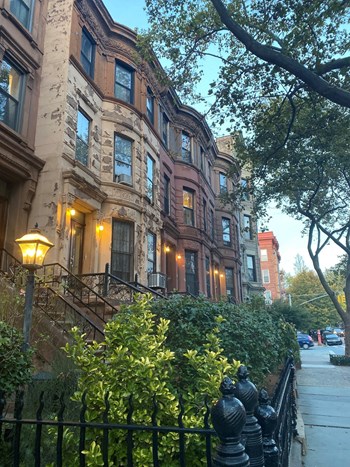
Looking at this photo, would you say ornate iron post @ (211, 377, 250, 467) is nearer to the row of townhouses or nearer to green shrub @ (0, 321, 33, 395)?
green shrub @ (0, 321, 33, 395)

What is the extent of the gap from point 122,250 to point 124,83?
7.63 m

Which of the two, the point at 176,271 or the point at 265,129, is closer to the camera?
the point at 265,129

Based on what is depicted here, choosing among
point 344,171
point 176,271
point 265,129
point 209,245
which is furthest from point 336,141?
point 209,245

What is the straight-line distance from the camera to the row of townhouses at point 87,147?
10.6 meters

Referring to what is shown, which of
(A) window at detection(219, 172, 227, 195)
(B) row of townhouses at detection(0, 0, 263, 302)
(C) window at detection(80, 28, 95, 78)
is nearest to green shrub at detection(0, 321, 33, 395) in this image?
(B) row of townhouses at detection(0, 0, 263, 302)

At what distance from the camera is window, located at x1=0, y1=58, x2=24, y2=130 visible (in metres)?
10.3

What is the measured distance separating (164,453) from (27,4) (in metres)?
14.2

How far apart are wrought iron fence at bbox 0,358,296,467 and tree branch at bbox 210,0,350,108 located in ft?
17.6

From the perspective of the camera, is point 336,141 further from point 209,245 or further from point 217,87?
point 209,245

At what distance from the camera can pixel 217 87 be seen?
1012 cm

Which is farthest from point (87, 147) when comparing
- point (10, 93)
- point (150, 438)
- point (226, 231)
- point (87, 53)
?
point (226, 231)

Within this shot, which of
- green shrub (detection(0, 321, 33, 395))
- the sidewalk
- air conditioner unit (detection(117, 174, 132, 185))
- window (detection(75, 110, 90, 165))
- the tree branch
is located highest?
window (detection(75, 110, 90, 165))

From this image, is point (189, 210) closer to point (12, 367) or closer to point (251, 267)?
point (251, 267)

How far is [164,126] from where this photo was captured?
63.6 ft
